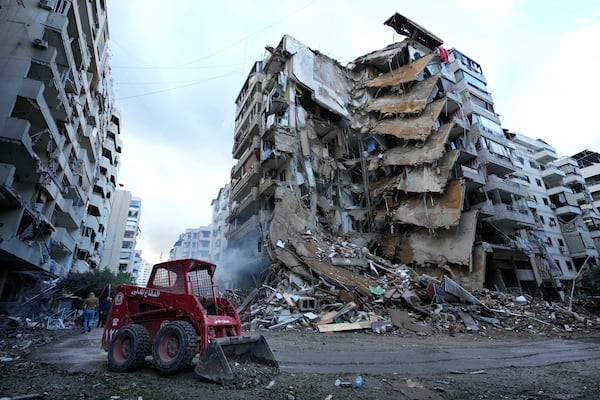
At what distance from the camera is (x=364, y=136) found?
2898 centimetres

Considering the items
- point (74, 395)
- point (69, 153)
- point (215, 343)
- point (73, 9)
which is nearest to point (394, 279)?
point (215, 343)

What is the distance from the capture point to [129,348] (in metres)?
5.27

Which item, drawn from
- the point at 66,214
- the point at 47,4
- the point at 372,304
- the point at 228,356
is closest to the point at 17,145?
the point at 47,4

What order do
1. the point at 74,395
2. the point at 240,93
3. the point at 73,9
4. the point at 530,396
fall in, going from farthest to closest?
the point at 240,93 → the point at 73,9 → the point at 530,396 → the point at 74,395

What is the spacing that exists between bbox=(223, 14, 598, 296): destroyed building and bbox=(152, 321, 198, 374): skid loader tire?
12.8 m

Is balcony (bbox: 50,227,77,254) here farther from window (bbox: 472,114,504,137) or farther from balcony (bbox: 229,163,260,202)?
window (bbox: 472,114,504,137)

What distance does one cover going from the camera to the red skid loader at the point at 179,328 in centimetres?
454

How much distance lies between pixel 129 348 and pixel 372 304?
11.5 metres

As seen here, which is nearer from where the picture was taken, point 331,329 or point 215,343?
point 215,343

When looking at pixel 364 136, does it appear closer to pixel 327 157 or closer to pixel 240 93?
pixel 327 157

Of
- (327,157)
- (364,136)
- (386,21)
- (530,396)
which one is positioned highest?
(386,21)

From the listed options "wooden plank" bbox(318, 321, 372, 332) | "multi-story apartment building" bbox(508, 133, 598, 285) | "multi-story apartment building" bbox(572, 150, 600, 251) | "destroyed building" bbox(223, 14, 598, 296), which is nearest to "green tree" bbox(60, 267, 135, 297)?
"destroyed building" bbox(223, 14, 598, 296)

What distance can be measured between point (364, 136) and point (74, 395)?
28.1m

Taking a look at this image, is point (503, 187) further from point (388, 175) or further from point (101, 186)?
point (101, 186)
